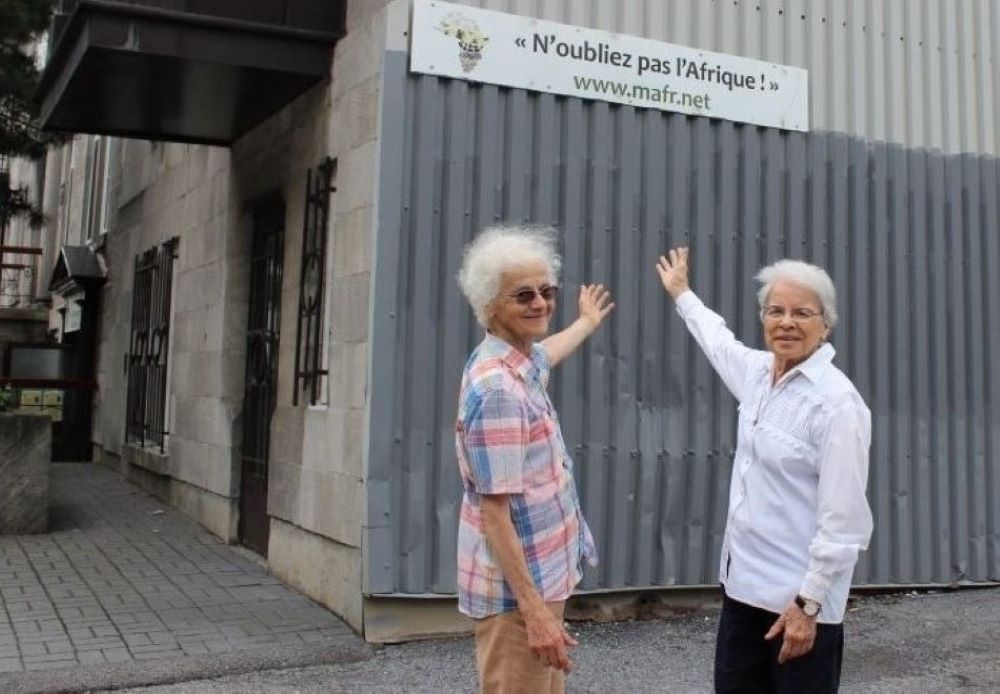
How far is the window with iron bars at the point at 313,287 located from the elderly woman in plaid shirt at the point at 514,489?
140 inches

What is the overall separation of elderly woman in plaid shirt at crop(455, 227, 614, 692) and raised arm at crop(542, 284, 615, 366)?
374 mm

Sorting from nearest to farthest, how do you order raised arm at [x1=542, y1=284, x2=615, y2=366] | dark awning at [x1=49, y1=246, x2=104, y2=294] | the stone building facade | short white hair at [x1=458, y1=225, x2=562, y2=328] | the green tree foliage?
short white hair at [x1=458, y1=225, x2=562, y2=328], raised arm at [x1=542, y1=284, x2=615, y2=366], the stone building facade, the green tree foliage, dark awning at [x1=49, y1=246, x2=104, y2=294]

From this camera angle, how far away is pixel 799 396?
2.87 meters

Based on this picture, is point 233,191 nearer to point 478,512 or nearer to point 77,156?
point 478,512

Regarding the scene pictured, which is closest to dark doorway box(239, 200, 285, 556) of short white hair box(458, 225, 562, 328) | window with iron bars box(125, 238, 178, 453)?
window with iron bars box(125, 238, 178, 453)

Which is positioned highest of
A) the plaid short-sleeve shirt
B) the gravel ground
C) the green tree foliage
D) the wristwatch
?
the green tree foliage

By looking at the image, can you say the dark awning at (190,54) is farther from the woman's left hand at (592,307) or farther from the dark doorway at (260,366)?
the woman's left hand at (592,307)

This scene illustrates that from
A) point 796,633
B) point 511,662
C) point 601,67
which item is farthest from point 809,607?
point 601,67

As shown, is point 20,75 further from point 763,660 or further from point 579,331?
point 763,660

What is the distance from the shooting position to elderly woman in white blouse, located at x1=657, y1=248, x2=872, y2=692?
2680 mm

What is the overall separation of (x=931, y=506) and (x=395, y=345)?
153 inches

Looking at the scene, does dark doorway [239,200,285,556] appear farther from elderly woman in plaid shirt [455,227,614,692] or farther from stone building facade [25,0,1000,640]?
elderly woman in plaid shirt [455,227,614,692]

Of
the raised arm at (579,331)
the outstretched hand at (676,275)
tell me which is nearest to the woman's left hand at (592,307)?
the raised arm at (579,331)

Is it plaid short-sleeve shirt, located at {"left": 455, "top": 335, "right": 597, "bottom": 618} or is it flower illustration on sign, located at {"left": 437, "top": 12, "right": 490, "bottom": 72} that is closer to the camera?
plaid short-sleeve shirt, located at {"left": 455, "top": 335, "right": 597, "bottom": 618}
